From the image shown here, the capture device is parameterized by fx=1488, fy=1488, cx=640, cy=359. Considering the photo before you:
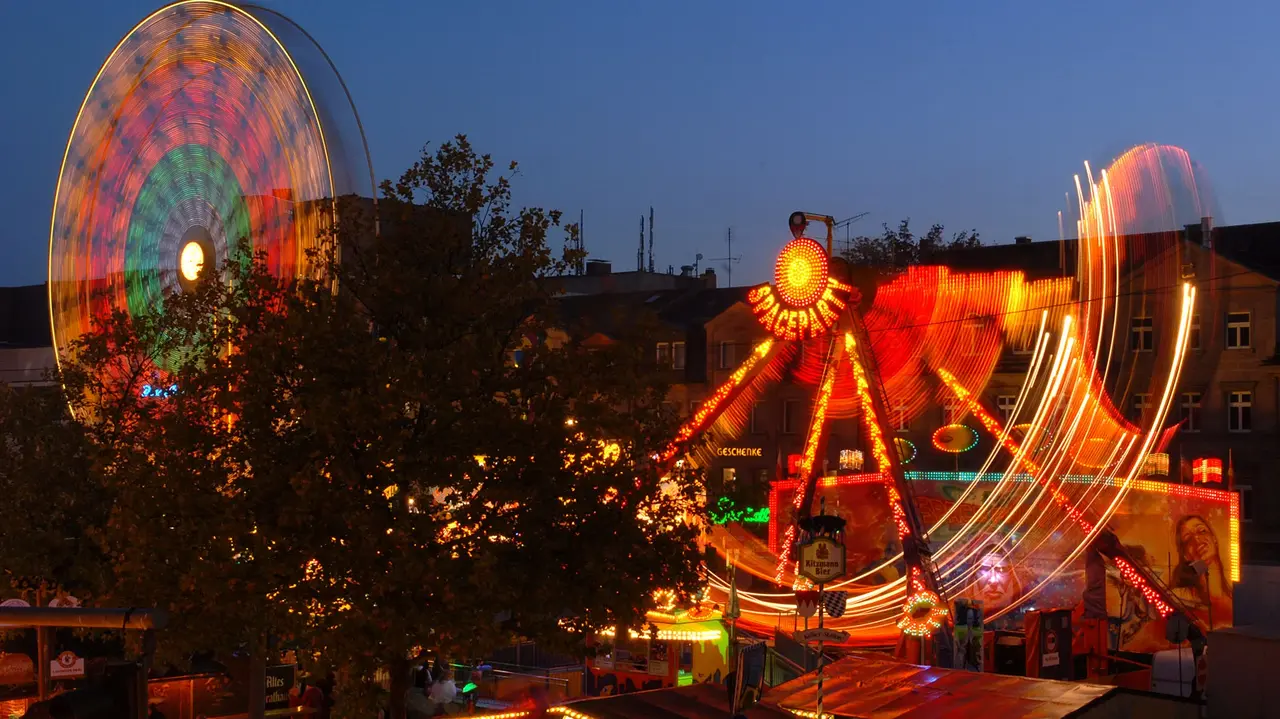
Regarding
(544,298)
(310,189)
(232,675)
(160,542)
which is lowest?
(232,675)

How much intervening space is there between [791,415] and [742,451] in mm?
2596

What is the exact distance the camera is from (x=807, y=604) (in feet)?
65.9

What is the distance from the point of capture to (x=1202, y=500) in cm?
3197

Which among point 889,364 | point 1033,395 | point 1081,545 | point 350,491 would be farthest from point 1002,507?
point 350,491

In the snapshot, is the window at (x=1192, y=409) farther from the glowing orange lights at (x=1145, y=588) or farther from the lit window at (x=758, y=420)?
the glowing orange lights at (x=1145, y=588)

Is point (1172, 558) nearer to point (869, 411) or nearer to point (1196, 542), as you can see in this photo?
point (1196, 542)

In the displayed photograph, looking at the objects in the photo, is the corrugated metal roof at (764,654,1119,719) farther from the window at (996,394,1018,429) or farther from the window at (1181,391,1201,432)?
the window at (996,394,1018,429)

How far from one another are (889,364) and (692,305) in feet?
91.4

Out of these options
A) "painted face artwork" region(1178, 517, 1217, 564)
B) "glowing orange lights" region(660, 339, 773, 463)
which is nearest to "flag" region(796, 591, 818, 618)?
"glowing orange lights" region(660, 339, 773, 463)

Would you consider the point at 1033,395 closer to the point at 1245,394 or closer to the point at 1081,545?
the point at 1245,394

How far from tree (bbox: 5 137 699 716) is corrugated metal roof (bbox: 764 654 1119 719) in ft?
6.03

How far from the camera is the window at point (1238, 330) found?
5097cm

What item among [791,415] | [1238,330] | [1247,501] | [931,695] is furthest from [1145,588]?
[791,415]

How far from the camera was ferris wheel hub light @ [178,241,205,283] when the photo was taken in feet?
74.2
